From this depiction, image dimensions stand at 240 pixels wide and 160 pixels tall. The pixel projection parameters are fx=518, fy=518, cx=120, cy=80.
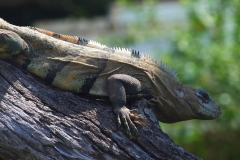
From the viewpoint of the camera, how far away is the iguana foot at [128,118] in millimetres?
5074

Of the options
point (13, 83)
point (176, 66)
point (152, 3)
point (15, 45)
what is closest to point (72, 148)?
point (13, 83)

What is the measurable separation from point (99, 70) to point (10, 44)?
986mm

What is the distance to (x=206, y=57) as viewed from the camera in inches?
364

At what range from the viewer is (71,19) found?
17.1 m

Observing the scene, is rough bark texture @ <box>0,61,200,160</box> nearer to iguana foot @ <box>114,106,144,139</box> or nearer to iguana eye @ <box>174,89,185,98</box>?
iguana foot @ <box>114,106,144,139</box>

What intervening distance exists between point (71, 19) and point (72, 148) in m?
12.5

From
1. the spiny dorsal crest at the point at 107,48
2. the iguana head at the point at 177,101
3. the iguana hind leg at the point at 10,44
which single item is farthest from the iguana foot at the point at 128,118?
the iguana hind leg at the point at 10,44

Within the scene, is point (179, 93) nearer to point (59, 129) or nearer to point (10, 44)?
point (59, 129)

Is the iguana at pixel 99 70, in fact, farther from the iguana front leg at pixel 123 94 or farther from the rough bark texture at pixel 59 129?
the rough bark texture at pixel 59 129

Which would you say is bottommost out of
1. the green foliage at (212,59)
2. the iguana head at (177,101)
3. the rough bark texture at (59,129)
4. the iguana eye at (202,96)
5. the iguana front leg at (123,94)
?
the rough bark texture at (59,129)

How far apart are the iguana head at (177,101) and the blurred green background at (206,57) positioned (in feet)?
9.49

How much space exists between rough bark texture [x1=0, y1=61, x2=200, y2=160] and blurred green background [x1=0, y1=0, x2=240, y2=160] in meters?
4.01

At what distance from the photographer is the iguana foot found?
507 cm

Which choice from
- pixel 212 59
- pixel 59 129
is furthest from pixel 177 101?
pixel 212 59
